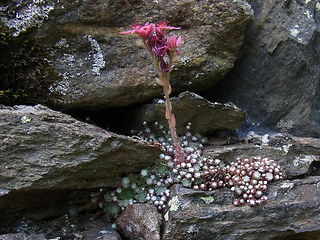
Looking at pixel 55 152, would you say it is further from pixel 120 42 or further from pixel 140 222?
pixel 120 42

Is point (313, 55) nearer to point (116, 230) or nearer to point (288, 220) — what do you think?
point (288, 220)

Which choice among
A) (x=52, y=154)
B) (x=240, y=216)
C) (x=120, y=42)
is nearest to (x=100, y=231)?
(x=52, y=154)

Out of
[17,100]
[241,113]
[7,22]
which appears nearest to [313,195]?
[241,113]

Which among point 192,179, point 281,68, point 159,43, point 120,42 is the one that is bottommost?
point 192,179

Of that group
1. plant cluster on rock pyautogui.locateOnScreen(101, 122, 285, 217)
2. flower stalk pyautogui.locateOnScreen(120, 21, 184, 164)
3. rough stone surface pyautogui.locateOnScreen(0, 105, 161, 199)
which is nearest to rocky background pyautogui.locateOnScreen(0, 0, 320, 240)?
rough stone surface pyautogui.locateOnScreen(0, 105, 161, 199)

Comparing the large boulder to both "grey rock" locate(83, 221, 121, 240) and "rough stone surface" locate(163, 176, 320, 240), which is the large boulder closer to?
"grey rock" locate(83, 221, 121, 240)

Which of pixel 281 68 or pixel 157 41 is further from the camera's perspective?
pixel 281 68
